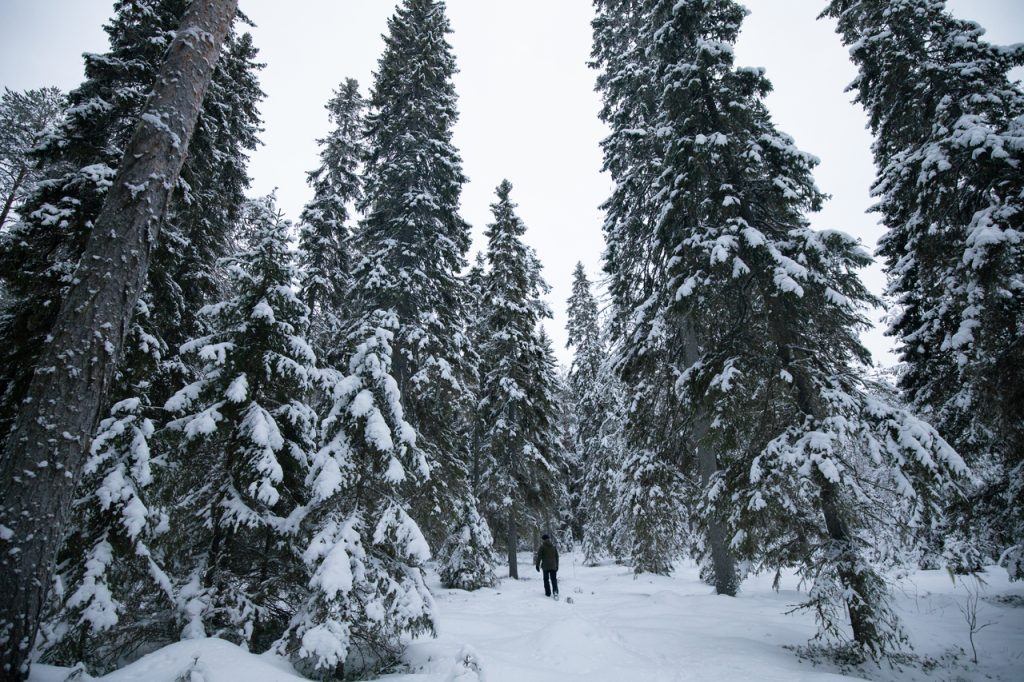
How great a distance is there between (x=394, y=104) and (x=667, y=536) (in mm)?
19001

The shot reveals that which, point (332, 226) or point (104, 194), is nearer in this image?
point (104, 194)

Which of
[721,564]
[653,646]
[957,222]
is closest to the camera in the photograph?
[653,646]

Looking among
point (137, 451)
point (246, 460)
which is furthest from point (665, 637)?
point (137, 451)

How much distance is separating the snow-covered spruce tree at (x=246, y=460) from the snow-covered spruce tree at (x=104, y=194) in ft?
6.95

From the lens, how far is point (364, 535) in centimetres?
670

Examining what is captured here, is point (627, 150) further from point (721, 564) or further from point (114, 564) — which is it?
point (114, 564)

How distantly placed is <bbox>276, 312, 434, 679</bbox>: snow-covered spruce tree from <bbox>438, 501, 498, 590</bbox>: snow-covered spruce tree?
9.72 meters

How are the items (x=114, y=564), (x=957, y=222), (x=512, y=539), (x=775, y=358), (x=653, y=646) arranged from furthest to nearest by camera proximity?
(x=512, y=539) < (x=957, y=222) < (x=775, y=358) < (x=653, y=646) < (x=114, y=564)

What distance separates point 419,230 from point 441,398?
5467 mm

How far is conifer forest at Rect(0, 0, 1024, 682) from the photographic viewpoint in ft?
17.0

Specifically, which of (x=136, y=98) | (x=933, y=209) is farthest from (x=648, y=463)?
(x=136, y=98)

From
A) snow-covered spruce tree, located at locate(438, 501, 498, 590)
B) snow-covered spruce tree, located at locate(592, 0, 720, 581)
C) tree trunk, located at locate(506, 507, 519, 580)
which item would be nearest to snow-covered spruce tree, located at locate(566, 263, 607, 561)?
tree trunk, located at locate(506, 507, 519, 580)

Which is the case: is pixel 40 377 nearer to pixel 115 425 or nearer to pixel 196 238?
pixel 115 425

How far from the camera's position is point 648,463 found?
15.3 m
